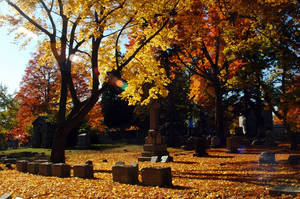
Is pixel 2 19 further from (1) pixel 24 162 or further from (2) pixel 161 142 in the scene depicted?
(2) pixel 161 142

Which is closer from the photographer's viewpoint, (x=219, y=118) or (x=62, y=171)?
(x=62, y=171)

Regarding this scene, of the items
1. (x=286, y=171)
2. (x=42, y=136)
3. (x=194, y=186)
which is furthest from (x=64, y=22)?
(x=42, y=136)

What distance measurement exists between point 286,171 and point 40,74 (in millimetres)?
29845

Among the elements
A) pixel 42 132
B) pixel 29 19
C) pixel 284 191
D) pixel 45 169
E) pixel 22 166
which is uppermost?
pixel 29 19

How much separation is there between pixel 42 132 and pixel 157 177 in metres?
25.2

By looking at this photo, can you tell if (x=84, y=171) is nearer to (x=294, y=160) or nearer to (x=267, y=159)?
(x=267, y=159)

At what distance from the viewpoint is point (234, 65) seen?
866 inches

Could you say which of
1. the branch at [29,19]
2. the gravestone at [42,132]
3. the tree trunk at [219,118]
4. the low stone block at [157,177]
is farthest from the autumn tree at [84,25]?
the gravestone at [42,132]

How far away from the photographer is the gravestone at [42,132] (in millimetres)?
29078

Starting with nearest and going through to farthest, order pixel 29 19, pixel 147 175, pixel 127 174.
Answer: pixel 147 175
pixel 127 174
pixel 29 19

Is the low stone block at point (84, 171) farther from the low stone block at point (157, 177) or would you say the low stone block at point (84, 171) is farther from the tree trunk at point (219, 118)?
the tree trunk at point (219, 118)

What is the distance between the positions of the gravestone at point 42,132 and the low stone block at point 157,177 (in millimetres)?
23367

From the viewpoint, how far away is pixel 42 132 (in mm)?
29875

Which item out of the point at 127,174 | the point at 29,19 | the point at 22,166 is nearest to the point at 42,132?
the point at 22,166
